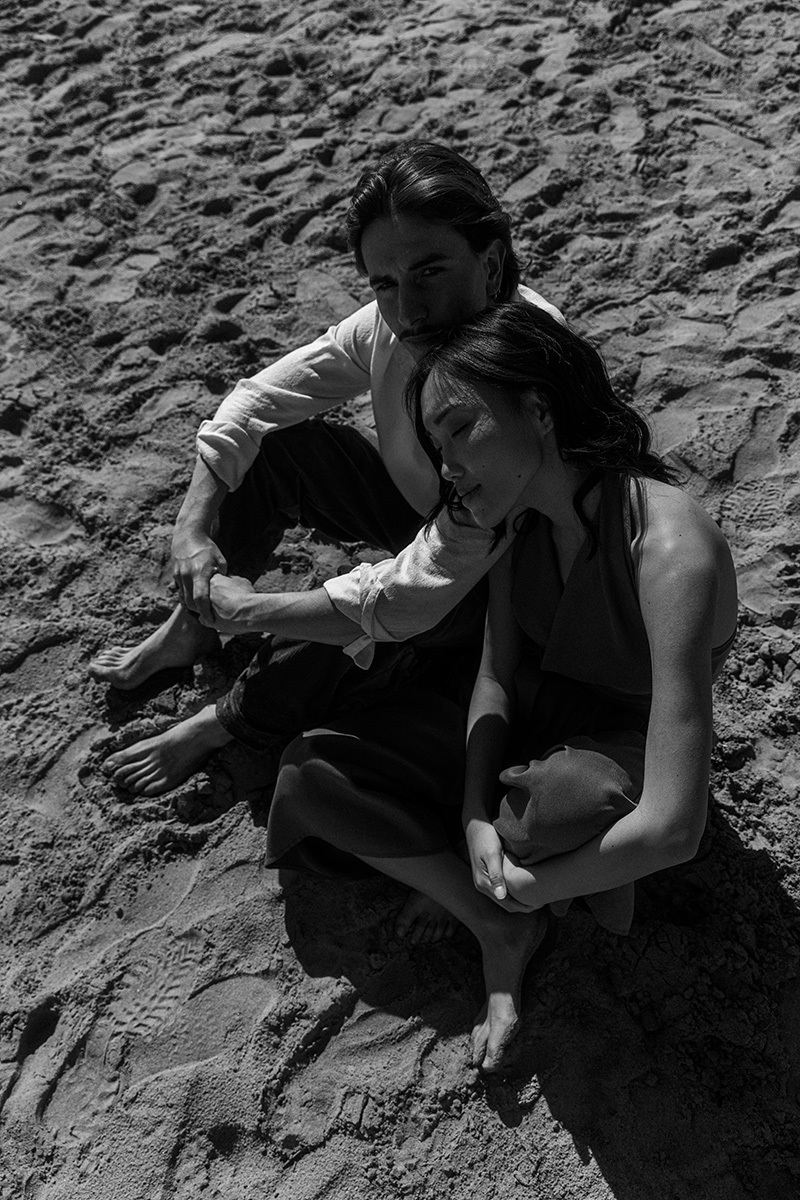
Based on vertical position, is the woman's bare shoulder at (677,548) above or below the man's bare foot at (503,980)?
above

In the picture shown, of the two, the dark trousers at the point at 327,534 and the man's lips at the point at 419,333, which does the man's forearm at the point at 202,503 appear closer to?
the dark trousers at the point at 327,534

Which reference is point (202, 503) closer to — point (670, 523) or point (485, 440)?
point (485, 440)

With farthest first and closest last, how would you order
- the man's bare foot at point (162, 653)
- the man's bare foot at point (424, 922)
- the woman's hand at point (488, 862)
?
the man's bare foot at point (162, 653) < the man's bare foot at point (424, 922) < the woman's hand at point (488, 862)

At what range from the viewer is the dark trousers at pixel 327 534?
7.35 feet

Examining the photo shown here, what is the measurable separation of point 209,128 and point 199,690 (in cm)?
253

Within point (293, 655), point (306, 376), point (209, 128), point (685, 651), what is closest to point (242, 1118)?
point (293, 655)

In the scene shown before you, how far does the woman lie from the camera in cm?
172

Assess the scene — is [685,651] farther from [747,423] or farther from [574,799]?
[747,423]

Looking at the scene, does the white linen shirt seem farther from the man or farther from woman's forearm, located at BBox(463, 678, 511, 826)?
woman's forearm, located at BBox(463, 678, 511, 826)

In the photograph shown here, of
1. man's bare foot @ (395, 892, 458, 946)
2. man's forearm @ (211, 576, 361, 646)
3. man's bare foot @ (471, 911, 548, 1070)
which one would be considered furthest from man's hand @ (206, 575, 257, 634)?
man's bare foot @ (471, 911, 548, 1070)

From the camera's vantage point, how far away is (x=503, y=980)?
80.7 inches

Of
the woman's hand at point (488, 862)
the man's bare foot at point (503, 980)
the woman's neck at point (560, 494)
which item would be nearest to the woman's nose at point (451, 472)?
the woman's neck at point (560, 494)

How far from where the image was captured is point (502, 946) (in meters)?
2.07

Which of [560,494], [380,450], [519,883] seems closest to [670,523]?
[560,494]
